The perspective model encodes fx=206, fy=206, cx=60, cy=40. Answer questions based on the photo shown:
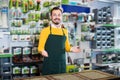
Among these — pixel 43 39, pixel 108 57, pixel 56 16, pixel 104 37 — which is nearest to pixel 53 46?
pixel 43 39

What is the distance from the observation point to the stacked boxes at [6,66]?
3.30 metres

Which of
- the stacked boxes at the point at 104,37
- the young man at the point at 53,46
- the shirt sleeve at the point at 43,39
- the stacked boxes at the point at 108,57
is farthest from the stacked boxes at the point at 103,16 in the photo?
the shirt sleeve at the point at 43,39

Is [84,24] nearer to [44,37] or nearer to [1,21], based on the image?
[44,37]

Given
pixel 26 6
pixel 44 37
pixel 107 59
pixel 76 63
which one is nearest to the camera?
pixel 44 37

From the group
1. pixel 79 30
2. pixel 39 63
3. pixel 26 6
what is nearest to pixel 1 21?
pixel 26 6

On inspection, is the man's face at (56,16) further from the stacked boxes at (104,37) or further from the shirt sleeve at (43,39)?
the stacked boxes at (104,37)

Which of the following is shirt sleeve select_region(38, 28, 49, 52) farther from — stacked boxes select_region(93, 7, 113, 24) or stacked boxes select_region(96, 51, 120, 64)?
stacked boxes select_region(96, 51, 120, 64)

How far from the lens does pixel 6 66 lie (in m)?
3.33

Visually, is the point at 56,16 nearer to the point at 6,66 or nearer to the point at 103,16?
the point at 6,66

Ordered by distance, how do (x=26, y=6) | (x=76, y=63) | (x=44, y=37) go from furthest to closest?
(x=76, y=63) < (x=26, y=6) < (x=44, y=37)

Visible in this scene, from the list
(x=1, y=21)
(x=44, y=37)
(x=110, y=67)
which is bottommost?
(x=110, y=67)

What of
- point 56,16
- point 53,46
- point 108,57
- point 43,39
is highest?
point 56,16

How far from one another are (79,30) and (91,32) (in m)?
0.29

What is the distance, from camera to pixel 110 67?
439 centimetres
